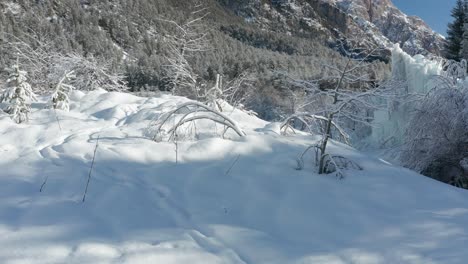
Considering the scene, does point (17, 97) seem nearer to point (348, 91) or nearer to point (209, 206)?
point (209, 206)

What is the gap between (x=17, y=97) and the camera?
186 inches

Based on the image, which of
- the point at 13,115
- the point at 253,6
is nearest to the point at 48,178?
the point at 13,115

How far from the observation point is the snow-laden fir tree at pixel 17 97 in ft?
15.1

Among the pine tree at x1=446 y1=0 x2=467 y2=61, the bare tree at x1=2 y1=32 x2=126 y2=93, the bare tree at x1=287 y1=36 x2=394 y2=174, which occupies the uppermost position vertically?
the pine tree at x1=446 y1=0 x2=467 y2=61

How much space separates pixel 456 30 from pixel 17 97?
26.1 meters

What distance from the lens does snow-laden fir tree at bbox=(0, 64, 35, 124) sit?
4609mm

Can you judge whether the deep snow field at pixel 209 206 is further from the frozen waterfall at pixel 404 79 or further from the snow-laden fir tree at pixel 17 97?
the frozen waterfall at pixel 404 79

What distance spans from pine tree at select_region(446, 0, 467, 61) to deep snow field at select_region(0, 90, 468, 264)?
2335cm

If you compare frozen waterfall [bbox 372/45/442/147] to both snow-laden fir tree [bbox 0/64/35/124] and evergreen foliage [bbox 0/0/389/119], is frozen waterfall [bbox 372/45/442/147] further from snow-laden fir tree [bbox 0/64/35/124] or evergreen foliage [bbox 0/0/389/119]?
snow-laden fir tree [bbox 0/64/35/124]

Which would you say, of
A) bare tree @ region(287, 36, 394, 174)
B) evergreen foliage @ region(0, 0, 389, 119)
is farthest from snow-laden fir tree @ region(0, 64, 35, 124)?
evergreen foliage @ region(0, 0, 389, 119)

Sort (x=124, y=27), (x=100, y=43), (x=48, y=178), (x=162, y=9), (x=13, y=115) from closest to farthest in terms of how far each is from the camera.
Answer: (x=48, y=178), (x=13, y=115), (x=100, y=43), (x=124, y=27), (x=162, y=9)

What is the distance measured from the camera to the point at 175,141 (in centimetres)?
393

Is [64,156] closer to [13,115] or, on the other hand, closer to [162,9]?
[13,115]

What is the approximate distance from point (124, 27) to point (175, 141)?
8291cm
